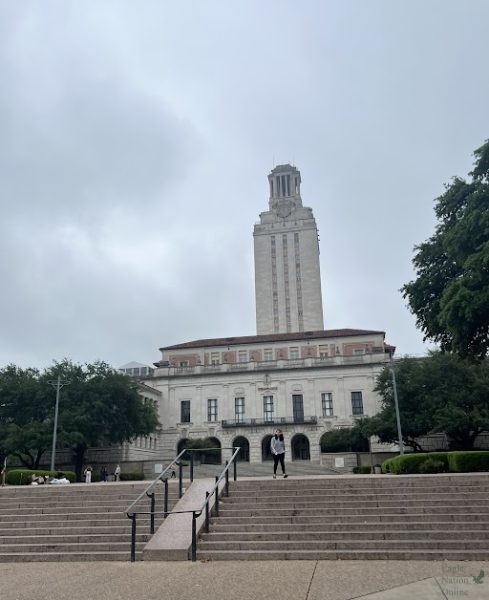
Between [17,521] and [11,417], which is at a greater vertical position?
[11,417]

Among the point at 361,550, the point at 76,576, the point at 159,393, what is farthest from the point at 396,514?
the point at 159,393

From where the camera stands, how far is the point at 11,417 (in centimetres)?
4972

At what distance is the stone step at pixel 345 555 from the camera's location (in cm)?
998

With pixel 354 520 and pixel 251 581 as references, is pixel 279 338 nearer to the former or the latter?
pixel 354 520

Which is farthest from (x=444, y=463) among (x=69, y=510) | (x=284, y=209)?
(x=284, y=209)

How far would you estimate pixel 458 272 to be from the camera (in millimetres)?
23562

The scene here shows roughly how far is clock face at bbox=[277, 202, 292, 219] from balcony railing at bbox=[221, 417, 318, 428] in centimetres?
4948

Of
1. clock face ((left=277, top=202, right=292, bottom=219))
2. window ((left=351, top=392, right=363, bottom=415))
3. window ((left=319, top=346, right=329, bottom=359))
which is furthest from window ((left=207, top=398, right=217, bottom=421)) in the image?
clock face ((left=277, top=202, right=292, bottom=219))

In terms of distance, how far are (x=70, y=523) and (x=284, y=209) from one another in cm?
9495

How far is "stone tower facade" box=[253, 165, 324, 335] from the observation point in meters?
91.6

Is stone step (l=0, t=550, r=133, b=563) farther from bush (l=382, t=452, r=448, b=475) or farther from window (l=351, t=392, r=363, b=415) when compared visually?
window (l=351, t=392, r=363, b=415)

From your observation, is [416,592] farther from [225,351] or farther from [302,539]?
[225,351]

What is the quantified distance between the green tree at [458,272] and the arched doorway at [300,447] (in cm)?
4010

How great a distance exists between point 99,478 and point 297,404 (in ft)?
78.4
